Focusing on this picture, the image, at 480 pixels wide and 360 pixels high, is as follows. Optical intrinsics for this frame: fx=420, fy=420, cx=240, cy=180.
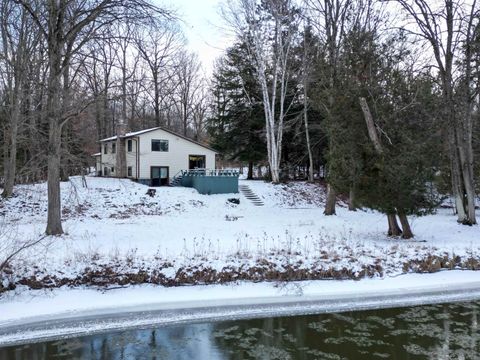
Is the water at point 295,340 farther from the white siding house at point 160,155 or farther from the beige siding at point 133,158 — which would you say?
the beige siding at point 133,158

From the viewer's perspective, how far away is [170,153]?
32.7m

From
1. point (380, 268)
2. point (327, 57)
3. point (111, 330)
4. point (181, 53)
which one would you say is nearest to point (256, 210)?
point (327, 57)

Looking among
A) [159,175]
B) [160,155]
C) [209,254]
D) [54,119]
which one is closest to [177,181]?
[159,175]

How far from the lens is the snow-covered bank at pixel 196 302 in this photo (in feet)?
25.2

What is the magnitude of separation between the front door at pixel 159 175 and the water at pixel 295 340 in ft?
81.7

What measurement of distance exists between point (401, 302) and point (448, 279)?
7.20ft

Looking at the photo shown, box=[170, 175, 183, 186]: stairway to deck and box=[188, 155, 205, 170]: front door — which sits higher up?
box=[188, 155, 205, 170]: front door

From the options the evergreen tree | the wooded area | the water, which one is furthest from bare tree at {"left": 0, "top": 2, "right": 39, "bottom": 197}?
the evergreen tree

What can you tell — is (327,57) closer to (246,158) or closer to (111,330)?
(246,158)

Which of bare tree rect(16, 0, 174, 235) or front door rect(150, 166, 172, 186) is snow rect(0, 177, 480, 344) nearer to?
bare tree rect(16, 0, 174, 235)

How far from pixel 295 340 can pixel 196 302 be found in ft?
8.43

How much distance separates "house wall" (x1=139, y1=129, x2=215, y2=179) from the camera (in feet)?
103

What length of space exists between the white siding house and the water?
81.2 ft

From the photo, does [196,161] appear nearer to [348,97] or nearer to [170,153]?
[170,153]
